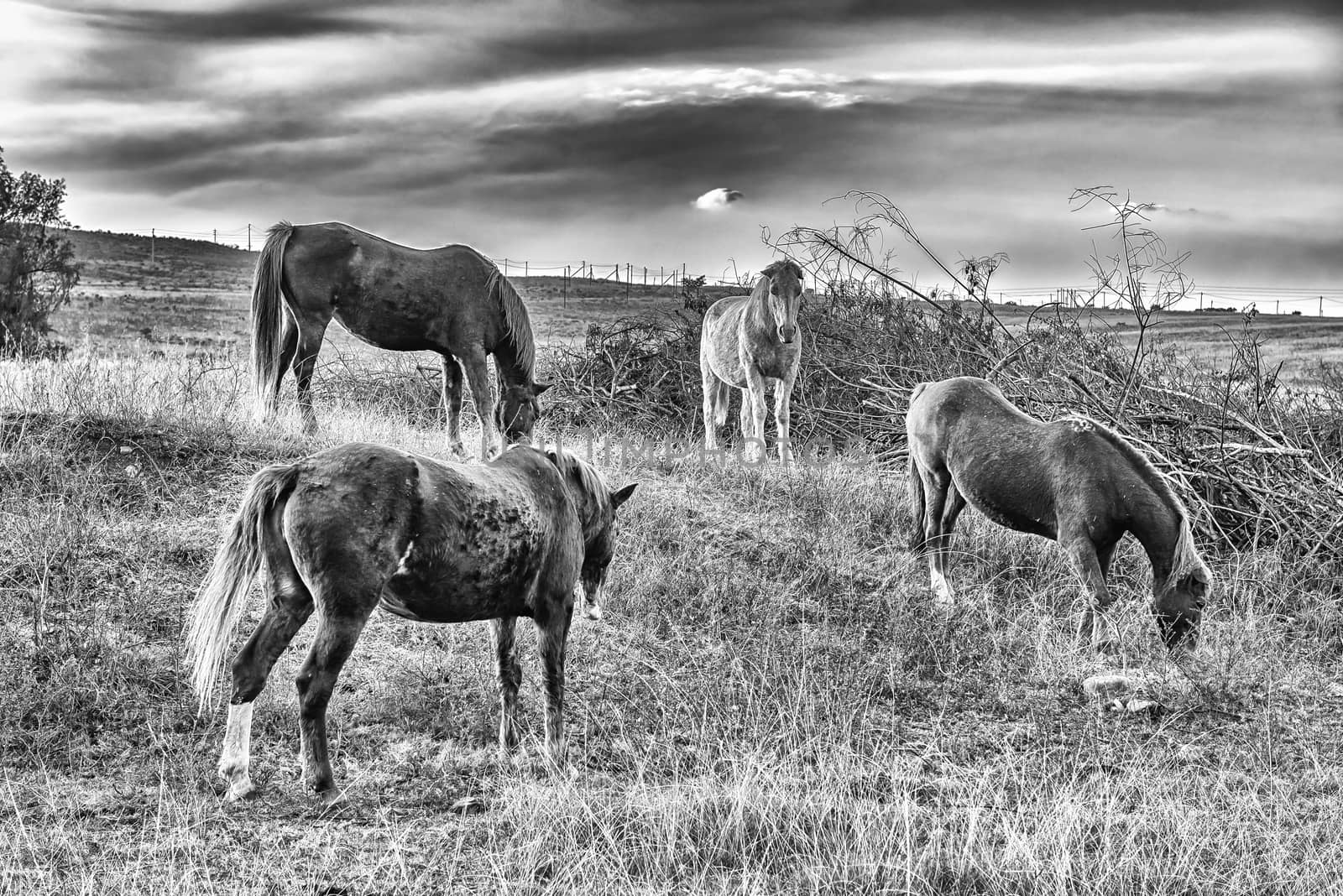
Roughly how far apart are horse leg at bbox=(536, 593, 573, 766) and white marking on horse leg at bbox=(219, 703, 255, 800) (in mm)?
1367

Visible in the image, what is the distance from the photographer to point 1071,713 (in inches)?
249

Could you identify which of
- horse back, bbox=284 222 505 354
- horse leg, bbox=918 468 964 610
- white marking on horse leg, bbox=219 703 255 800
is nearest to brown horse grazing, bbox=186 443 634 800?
white marking on horse leg, bbox=219 703 255 800

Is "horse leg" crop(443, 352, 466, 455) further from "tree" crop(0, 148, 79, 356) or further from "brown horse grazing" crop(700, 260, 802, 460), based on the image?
"tree" crop(0, 148, 79, 356)

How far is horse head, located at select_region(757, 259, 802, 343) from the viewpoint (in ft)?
38.9

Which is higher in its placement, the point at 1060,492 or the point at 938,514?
the point at 1060,492

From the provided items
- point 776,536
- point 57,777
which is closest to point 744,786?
point 57,777

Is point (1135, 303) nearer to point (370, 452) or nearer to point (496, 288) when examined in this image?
point (496, 288)

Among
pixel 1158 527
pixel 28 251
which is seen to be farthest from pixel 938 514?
pixel 28 251

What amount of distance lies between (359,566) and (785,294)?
830 centimetres

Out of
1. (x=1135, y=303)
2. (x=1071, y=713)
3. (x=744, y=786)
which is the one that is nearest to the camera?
(x=744, y=786)

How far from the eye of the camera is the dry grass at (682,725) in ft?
13.5

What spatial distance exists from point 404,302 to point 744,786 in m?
6.55

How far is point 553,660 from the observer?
17.0ft

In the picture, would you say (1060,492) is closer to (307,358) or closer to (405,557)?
(405,557)
